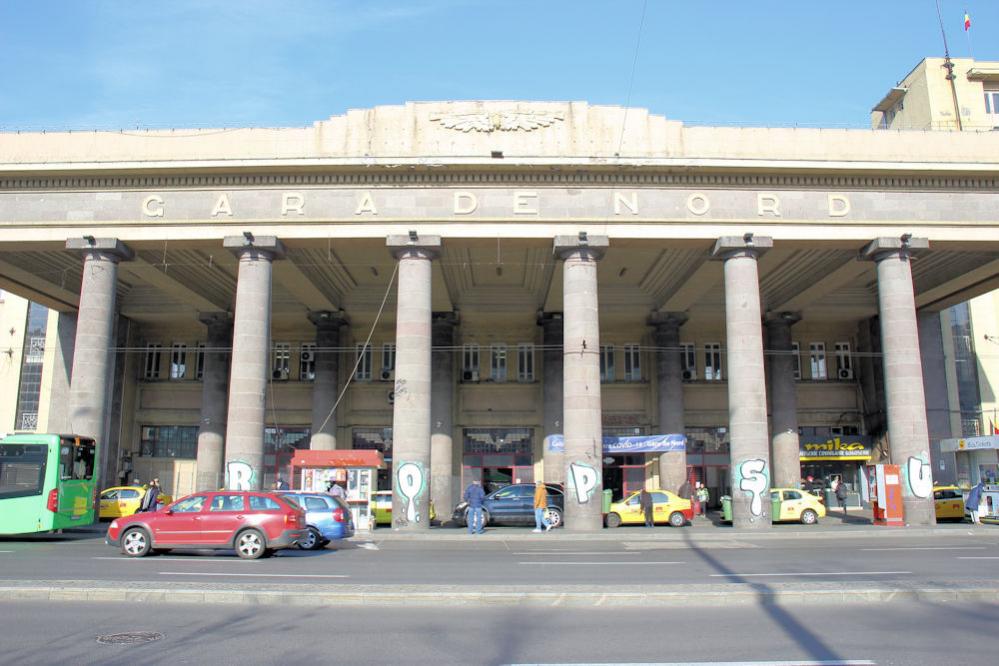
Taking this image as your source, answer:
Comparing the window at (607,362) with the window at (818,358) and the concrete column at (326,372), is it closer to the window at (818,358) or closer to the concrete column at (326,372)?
the window at (818,358)

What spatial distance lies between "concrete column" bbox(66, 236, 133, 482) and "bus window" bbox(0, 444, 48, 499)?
137 inches

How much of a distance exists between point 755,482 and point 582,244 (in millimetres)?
9716

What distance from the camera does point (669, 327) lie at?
126 ft

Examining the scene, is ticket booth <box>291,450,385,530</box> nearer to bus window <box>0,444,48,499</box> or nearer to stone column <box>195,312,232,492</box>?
bus window <box>0,444,48,499</box>

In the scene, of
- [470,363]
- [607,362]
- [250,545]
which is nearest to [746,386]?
[607,362]

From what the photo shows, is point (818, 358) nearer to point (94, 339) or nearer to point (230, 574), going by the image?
point (94, 339)

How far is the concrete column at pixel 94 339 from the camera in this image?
1026 inches

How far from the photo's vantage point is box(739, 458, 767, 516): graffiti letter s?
1005 inches

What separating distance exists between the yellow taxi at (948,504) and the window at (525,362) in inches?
728

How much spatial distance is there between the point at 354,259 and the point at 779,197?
53.5 feet

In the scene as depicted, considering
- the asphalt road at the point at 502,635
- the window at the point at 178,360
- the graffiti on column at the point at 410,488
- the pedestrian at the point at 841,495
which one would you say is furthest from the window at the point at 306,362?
the asphalt road at the point at 502,635

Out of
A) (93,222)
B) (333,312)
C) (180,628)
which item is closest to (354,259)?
(333,312)

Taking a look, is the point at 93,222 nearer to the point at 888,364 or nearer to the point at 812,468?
the point at 888,364

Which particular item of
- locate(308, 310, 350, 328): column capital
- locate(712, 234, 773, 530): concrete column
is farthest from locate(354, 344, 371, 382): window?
locate(712, 234, 773, 530): concrete column
